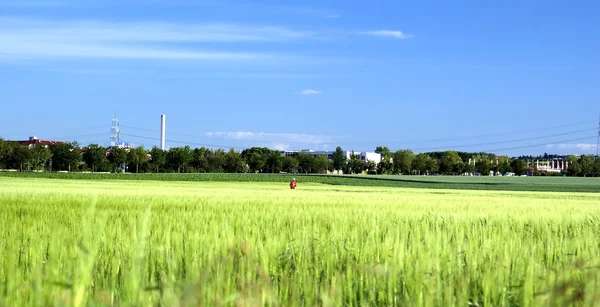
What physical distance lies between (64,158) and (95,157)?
6.37 m

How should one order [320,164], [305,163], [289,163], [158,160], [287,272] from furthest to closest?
[320,164] < [305,163] < [289,163] < [158,160] < [287,272]

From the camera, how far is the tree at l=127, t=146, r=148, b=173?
154250mm

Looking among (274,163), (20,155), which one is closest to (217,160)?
(274,163)

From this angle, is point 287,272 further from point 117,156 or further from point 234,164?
point 234,164

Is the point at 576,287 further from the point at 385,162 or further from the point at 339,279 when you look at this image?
the point at 385,162

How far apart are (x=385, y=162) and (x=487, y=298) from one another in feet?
643

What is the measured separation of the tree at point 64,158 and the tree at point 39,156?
144 centimetres

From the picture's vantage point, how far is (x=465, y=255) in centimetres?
486

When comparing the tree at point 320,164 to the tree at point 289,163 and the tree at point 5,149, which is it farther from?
the tree at point 5,149

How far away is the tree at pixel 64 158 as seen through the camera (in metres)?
142

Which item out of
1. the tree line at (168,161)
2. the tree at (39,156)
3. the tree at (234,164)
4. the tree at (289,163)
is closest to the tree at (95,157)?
the tree line at (168,161)

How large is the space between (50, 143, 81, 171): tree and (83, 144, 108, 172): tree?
76.4 inches

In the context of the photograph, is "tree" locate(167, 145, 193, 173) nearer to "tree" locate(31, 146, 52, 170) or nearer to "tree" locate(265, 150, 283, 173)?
"tree" locate(265, 150, 283, 173)

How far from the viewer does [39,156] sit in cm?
13838
